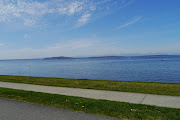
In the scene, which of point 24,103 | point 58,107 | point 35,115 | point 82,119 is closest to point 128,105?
point 82,119

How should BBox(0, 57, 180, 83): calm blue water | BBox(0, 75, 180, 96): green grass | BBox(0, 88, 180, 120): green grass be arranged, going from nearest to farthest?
BBox(0, 88, 180, 120): green grass
BBox(0, 75, 180, 96): green grass
BBox(0, 57, 180, 83): calm blue water

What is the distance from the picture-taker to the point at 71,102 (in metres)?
6.12

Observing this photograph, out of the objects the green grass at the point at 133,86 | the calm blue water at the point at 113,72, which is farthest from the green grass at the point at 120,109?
the calm blue water at the point at 113,72

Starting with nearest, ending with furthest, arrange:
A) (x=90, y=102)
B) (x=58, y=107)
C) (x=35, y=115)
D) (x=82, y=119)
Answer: (x=82, y=119) < (x=35, y=115) < (x=58, y=107) < (x=90, y=102)

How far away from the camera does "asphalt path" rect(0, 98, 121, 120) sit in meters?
4.57

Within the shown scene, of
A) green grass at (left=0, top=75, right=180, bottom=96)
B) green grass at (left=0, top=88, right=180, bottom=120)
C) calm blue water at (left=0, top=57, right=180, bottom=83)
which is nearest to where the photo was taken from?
green grass at (left=0, top=88, right=180, bottom=120)

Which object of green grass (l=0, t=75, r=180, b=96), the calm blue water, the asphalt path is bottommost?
the calm blue water

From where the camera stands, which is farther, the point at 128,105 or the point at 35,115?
the point at 128,105

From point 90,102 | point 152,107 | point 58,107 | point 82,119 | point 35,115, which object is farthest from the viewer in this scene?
point 90,102

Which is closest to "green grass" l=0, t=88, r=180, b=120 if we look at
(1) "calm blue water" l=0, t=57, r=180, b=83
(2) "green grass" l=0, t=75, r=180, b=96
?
(2) "green grass" l=0, t=75, r=180, b=96

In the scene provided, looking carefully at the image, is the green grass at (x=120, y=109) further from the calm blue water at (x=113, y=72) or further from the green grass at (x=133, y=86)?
the calm blue water at (x=113, y=72)

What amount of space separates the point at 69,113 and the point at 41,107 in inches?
53.3

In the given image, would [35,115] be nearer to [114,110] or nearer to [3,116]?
[3,116]

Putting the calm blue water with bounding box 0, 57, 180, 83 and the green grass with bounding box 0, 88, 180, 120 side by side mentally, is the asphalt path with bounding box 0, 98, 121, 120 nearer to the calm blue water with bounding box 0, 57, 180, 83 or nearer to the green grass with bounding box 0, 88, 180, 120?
the green grass with bounding box 0, 88, 180, 120
